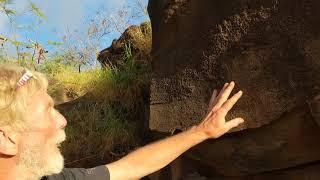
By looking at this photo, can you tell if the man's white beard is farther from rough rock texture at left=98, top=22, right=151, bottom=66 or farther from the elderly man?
rough rock texture at left=98, top=22, right=151, bottom=66

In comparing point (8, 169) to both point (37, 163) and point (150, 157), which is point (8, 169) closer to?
point (37, 163)

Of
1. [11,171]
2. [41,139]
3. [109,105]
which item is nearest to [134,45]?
[109,105]

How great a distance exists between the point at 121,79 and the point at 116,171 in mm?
4593

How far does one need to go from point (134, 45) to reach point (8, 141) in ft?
17.7

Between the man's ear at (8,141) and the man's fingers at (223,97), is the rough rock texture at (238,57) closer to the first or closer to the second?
the man's fingers at (223,97)

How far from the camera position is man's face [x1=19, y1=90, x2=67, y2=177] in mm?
2127

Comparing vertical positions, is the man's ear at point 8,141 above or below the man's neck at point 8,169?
above

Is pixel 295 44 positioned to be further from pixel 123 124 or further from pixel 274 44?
pixel 123 124

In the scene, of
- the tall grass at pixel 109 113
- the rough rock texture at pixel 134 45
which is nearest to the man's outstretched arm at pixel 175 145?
the tall grass at pixel 109 113

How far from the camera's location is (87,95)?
7.49 meters

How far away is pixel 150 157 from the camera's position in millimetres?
2641

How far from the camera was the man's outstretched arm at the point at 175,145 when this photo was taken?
2.56m

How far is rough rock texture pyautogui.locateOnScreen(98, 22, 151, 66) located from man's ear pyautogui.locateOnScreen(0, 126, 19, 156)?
17.2 ft

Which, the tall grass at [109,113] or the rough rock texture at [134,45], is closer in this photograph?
the tall grass at [109,113]
